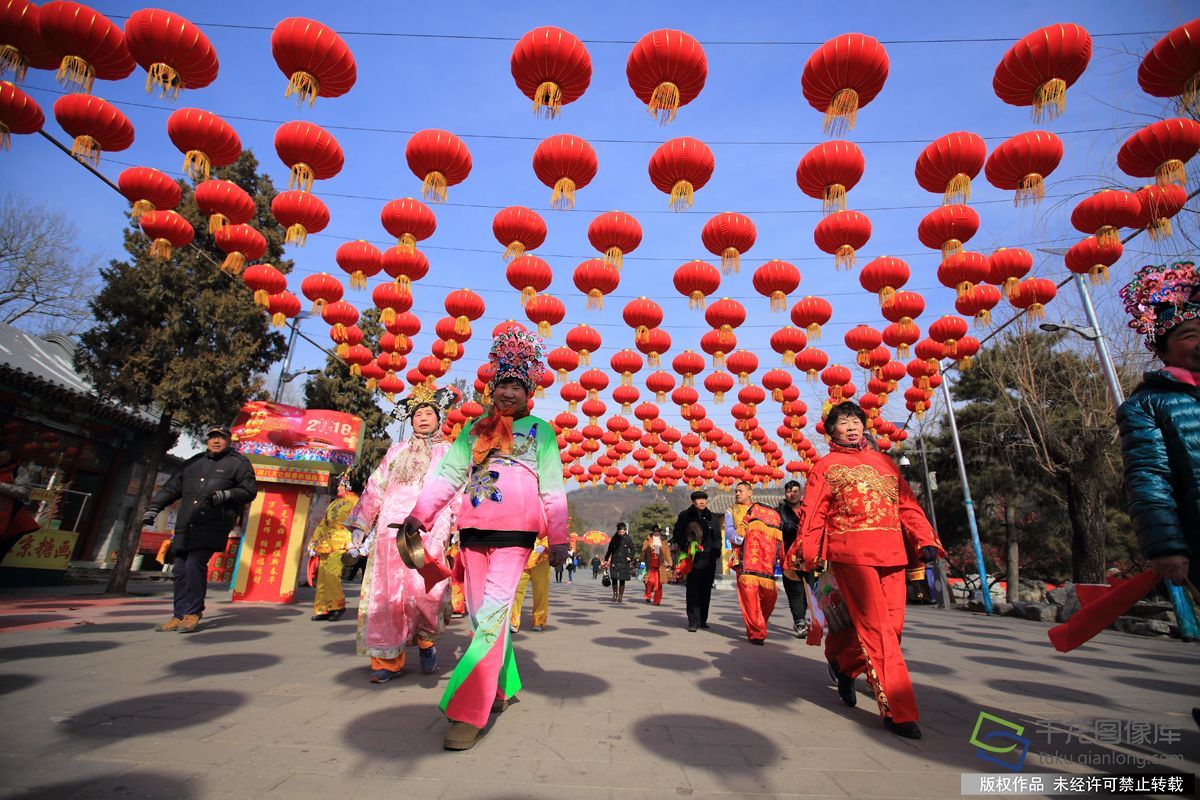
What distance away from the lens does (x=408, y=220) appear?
7.72 metres

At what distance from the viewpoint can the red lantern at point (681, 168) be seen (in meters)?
6.33

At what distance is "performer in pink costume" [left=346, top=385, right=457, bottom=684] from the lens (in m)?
3.84

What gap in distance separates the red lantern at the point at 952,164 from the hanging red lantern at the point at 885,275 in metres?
2.00

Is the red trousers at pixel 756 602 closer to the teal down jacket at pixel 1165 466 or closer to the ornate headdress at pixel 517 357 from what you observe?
the ornate headdress at pixel 517 357

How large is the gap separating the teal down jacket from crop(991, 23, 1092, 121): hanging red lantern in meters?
3.95

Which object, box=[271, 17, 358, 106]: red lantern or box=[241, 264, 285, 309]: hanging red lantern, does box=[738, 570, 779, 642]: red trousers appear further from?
box=[241, 264, 285, 309]: hanging red lantern

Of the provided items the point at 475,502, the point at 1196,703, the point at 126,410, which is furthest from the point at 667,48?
the point at 126,410

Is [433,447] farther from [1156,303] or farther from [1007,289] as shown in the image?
[1007,289]

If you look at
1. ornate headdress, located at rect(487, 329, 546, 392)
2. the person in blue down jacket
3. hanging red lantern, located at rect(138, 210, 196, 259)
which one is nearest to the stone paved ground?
the person in blue down jacket

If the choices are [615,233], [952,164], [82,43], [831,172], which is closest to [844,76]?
[831,172]

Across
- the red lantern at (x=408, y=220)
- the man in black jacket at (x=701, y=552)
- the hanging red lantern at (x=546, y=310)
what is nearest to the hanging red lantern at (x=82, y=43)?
the red lantern at (x=408, y=220)

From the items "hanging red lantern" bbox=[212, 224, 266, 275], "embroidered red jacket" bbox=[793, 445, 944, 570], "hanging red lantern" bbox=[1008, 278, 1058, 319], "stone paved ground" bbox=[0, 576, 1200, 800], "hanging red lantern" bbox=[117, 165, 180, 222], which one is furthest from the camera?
"hanging red lantern" bbox=[1008, 278, 1058, 319]

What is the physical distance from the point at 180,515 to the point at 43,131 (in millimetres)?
4258

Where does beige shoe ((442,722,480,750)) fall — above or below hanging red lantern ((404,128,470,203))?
below
